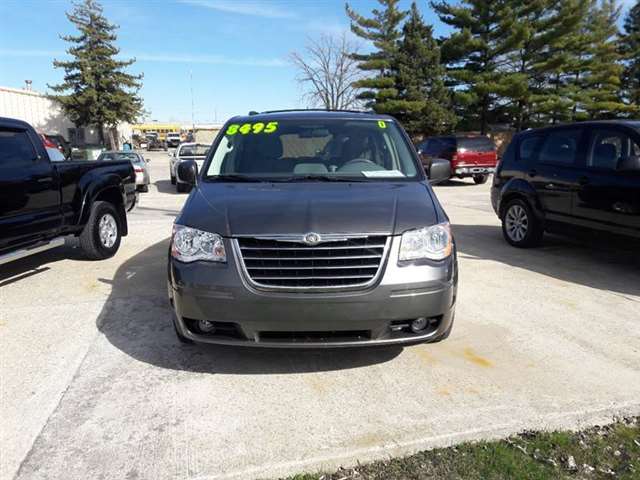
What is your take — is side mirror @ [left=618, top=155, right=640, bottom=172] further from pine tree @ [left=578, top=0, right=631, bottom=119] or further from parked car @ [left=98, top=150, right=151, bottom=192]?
pine tree @ [left=578, top=0, right=631, bottom=119]

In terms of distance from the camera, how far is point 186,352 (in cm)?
371

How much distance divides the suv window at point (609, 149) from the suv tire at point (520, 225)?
1.16m

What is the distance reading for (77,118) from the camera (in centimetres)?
4378

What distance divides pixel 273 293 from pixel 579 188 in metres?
Result: 4.70

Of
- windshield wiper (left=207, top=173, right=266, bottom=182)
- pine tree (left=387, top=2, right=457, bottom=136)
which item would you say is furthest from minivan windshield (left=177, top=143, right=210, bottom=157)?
pine tree (left=387, top=2, right=457, bottom=136)

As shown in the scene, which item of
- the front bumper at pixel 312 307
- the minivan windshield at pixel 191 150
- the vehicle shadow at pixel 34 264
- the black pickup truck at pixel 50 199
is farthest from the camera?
the minivan windshield at pixel 191 150

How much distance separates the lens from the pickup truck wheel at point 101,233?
21.5ft

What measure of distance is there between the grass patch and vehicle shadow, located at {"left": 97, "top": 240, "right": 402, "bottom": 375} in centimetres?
103

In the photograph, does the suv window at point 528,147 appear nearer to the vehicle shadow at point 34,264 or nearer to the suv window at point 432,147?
the vehicle shadow at point 34,264

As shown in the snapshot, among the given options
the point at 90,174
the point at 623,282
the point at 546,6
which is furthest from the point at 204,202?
the point at 546,6

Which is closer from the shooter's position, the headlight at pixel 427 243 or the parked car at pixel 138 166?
the headlight at pixel 427 243

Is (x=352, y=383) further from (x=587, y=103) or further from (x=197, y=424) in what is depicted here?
(x=587, y=103)

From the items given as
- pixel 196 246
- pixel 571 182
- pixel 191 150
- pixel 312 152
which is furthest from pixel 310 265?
pixel 191 150

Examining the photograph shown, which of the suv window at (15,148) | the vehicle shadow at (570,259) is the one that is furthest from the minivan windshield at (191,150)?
the vehicle shadow at (570,259)
